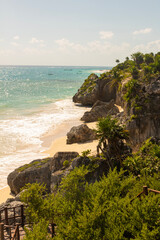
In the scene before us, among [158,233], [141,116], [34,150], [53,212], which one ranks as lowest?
[34,150]

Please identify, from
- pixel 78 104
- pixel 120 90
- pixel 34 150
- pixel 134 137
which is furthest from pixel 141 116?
pixel 78 104

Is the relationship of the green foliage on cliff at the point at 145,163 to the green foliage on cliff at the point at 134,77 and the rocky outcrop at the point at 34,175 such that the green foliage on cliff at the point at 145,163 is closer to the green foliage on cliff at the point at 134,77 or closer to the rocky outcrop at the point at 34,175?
the rocky outcrop at the point at 34,175

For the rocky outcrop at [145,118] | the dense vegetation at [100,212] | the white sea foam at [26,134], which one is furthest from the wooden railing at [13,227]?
the rocky outcrop at [145,118]

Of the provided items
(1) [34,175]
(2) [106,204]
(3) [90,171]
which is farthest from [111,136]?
(2) [106,204]

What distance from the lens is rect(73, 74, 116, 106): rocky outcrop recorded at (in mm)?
65375

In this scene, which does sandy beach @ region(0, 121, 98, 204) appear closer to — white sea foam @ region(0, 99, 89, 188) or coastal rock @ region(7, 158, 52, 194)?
white sea foam @ region(0, 99, 89, 188)

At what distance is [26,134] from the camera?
41.0 metres

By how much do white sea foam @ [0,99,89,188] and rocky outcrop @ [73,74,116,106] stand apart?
16.2ft

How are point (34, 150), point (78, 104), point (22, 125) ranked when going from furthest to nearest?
point (78, 104)
point (22, 125)
point (34, 150)

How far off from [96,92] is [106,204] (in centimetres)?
5521

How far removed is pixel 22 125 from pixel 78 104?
28.2 metres

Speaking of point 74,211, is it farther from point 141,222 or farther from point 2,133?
point 2,133

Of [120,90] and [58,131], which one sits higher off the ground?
[120,90]

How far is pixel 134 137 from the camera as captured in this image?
28281 mm
